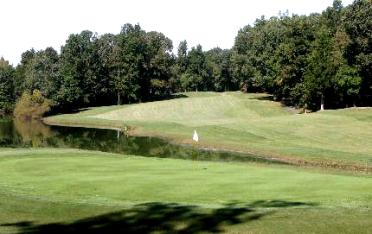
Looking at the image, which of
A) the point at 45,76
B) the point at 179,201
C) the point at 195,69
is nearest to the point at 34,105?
the point at 45,76

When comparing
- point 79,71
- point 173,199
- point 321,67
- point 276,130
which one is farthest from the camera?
point 79,71

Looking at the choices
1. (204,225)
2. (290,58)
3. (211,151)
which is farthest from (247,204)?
(290,58)

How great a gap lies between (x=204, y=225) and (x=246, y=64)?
123975mm

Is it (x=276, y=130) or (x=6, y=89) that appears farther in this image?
(x=6, y=89)

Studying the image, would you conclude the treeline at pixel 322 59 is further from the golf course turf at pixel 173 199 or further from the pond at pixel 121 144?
the golf course turf at pixel 173 199

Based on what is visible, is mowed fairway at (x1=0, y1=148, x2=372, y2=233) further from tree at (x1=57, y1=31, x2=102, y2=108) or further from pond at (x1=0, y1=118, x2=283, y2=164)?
tree at (x1=57, y1=31, x2=102, y2=108)

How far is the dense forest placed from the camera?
293 ft

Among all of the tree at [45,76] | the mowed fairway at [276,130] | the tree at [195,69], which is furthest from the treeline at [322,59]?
the tree at [195,69]

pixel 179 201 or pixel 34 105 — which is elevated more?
pixel 34 105

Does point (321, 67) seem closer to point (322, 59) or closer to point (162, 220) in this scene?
point (322, 59)

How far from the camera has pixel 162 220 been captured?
45.8 ft

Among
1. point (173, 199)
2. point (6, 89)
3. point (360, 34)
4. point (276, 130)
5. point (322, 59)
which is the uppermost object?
point (360, 34)

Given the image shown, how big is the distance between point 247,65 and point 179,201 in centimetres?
11768

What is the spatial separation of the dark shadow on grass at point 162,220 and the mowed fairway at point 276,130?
1163 inches
